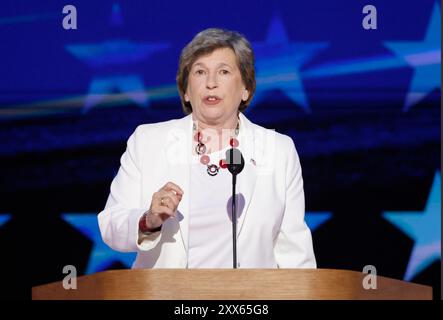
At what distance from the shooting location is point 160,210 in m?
2.29

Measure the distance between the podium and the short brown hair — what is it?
112 cm

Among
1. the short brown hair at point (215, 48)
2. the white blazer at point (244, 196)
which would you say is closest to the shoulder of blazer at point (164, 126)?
the white blazer at point (244, 196)

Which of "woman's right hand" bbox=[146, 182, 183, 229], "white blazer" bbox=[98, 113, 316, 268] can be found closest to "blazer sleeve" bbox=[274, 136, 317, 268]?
"white blazer" bbox=[98, 113, 316, 268]

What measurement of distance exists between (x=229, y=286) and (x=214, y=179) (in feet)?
3.38

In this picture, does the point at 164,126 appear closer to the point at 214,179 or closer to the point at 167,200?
the point at 214,179

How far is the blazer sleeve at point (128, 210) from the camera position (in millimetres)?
2557

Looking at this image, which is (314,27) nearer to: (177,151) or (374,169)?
(374,169)

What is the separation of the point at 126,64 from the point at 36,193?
0.65m

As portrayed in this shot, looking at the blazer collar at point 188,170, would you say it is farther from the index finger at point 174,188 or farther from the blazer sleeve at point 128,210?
the index finger at point 174,188

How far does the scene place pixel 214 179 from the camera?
289cm

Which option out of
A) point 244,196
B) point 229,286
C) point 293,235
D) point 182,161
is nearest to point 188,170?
point 182,161

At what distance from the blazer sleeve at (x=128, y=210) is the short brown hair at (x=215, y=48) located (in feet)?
0.85
